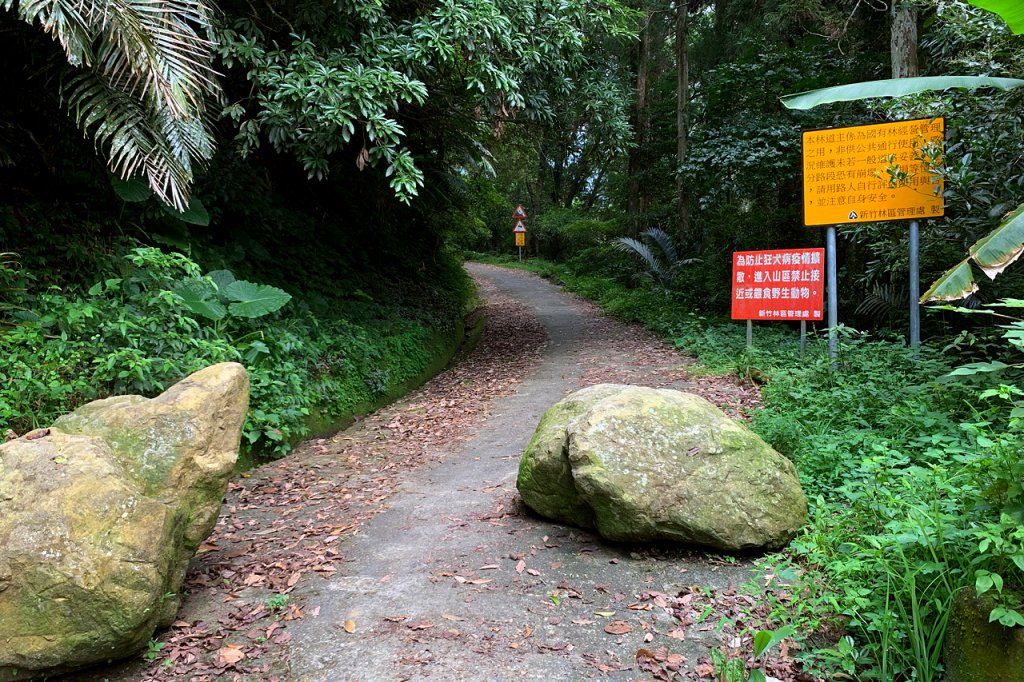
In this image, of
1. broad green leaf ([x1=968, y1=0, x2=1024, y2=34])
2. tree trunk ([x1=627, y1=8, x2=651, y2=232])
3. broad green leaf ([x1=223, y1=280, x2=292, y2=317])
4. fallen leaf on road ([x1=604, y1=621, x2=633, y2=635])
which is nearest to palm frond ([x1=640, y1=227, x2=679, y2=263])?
tree trunk ([x1=627, y1=8, x2=651, y2=232])

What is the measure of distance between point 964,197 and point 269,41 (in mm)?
8239

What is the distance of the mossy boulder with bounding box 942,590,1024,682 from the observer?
232cm

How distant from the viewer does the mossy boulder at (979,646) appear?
2318 millimetres

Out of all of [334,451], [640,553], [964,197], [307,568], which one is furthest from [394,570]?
[964,197]

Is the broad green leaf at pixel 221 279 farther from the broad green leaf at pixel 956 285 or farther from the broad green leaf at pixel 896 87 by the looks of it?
the broad green leaf at pixel 956 285

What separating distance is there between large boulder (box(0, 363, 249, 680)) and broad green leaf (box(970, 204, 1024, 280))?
15.2 feet

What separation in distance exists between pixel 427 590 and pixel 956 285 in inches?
153

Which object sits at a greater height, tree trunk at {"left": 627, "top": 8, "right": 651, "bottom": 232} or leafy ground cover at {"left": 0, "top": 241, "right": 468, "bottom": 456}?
tree trunk at {"left": 627, "top": 8, "right": 651, "bottom": 232}

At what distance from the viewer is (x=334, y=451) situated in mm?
6789

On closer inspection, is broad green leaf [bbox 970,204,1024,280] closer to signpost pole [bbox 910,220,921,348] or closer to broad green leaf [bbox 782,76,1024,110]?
broad green leaf [bbox 782,76,1024,110]

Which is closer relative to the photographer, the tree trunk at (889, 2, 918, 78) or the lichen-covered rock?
the lichen-covered rock

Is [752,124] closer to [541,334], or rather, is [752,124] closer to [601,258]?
[541,334]

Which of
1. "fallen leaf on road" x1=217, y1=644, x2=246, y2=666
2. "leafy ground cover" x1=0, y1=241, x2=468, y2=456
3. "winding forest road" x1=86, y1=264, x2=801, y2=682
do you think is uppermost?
"leafy ground cover" x1=0, y1=241, x2=468, y2=456

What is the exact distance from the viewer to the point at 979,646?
239 cm
